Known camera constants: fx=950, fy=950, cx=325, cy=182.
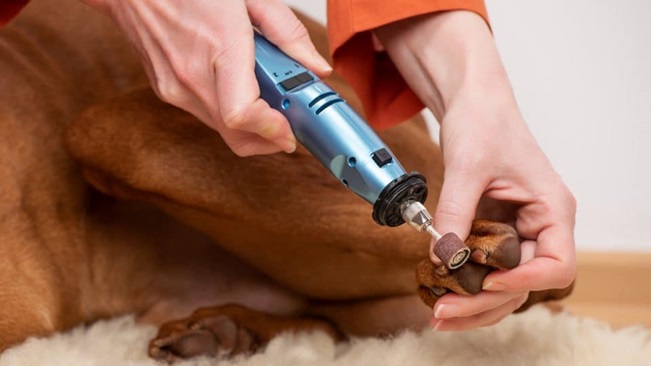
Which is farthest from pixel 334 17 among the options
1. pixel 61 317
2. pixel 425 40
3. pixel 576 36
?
pixel 576 36

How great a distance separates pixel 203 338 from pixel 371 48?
0.49m

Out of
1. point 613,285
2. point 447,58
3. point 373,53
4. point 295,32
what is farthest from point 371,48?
point 613,285

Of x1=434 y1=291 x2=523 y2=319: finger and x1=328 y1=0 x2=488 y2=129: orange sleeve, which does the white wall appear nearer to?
x1=328 y1=0 x2=488 y2=129: orange sleeve

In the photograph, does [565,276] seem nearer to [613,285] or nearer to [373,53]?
[373,53]

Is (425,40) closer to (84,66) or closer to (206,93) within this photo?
(206,93)

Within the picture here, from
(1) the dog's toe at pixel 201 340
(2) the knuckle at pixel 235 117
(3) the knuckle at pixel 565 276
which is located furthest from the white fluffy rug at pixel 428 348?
(2) the knuckle at pixel 235 117

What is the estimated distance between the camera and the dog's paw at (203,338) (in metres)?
1.36

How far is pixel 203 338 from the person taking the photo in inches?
54.5

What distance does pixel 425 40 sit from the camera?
1237 mm

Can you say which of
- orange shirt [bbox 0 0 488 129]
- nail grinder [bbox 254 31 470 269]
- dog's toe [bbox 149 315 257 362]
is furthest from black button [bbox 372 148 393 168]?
dog's toe [bbox 149 315 257 362]

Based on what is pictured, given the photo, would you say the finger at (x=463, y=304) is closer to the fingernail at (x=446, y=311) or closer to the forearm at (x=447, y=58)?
the fingernail at (x=446, y=311)

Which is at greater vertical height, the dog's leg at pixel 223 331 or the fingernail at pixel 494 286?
the fingernail at pixel 494 286

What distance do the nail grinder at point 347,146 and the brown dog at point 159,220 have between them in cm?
41

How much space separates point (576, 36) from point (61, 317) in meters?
1.21
